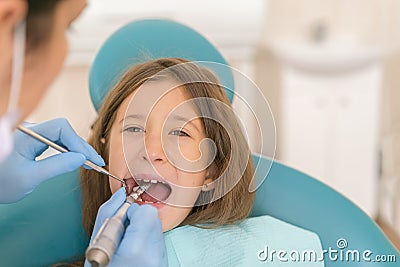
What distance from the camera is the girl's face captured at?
0.80 metres

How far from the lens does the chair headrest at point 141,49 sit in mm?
942

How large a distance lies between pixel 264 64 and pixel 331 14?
0.33 metres

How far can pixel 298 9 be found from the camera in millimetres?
2715

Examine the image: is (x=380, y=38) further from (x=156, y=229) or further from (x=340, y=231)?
(x=156, y=229)

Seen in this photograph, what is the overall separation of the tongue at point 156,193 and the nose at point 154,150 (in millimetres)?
41

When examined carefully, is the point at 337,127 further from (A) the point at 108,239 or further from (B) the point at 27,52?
(B) the point at 27,52

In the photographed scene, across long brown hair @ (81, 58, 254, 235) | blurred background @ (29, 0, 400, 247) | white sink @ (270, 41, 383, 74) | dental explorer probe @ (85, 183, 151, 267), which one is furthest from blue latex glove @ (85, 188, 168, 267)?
white sink @ (270, 41, 383, 74)

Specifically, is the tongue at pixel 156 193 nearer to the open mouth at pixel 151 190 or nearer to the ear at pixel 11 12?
the open mouth at pixel 151 190

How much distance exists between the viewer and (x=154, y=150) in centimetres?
80

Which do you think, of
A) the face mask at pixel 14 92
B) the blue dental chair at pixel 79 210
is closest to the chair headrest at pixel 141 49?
the blue dental chair at pixel 79 210


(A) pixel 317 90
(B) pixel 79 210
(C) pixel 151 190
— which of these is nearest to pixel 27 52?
(C) pixel 151 190

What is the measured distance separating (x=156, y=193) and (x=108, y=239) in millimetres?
152

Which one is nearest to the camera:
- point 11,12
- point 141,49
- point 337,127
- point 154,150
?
point 11,12

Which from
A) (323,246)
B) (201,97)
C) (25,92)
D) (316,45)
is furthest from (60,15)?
(316,45)
